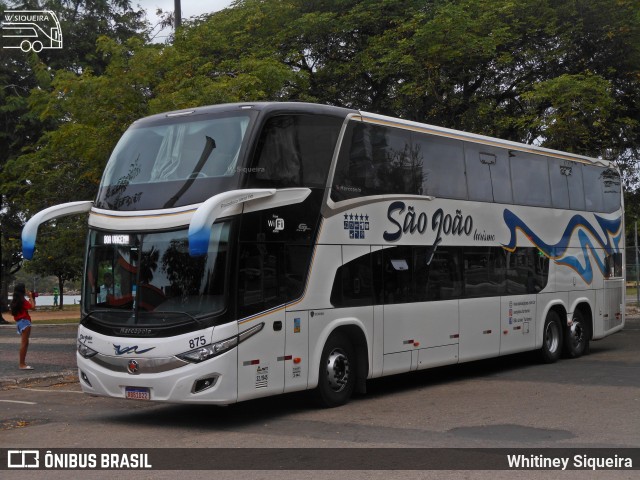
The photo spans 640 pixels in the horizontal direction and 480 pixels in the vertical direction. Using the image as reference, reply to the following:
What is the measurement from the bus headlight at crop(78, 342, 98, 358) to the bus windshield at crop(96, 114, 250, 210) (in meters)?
1.87

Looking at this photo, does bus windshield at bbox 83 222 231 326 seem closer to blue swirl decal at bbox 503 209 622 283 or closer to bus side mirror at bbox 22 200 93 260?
bus side mirror at bbox 22 200 93 260

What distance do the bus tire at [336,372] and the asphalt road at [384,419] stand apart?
0.18 m

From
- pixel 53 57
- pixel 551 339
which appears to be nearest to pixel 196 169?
pixel 551 339

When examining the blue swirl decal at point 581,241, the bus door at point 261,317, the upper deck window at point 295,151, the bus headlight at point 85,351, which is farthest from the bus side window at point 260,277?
the blue swirl decal at point 581,241

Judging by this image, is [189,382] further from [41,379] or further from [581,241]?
[581,241]

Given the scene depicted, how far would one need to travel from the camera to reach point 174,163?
11.8 m

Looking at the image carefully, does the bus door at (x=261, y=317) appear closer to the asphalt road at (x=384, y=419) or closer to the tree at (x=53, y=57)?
the asphalt road at (x=384, y=419)

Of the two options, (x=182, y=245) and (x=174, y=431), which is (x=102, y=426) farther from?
(x=182, y=245)

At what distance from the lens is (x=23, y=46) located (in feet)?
118

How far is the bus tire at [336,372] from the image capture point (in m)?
12.4

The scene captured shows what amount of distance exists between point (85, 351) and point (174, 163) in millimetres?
2728

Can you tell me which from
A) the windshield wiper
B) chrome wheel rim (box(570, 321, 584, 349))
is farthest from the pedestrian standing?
chrome wheel rim (box(570, 321, 584, 349))

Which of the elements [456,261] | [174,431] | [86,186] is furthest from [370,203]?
[86,186]

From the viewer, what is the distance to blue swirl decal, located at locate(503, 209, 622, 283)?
17062 millimetres
